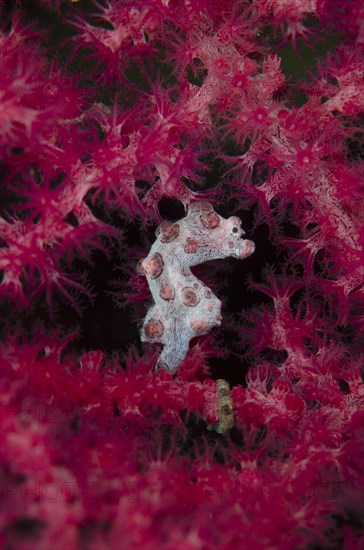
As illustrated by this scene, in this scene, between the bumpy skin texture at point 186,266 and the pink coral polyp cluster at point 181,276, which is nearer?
the pink coral polyp cluster at point 181,276

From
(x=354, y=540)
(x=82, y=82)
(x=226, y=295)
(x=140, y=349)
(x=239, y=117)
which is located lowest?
(x=140, y=349)

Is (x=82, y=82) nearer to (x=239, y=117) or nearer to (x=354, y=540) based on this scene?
(x=239, y=117)

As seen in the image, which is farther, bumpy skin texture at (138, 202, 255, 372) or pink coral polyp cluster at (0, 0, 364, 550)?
bumpy skin texture at (138, 202, 255, 372)

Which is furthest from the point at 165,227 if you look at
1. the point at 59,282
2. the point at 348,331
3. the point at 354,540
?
the point at 354,540
